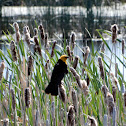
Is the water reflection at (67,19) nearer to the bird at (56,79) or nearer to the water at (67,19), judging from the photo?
the water at (67,19)

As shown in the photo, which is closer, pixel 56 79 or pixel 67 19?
pixel 56 79

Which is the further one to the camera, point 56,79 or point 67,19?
point 67,19

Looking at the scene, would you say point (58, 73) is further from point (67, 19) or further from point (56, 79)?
point (67, 19)

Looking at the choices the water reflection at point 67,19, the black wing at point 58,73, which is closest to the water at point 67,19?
the water reflection at point 67,19

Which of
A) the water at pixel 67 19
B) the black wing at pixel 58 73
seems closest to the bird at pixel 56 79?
the black wing at pixel 58 73

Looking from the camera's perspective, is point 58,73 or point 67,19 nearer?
point 58,73

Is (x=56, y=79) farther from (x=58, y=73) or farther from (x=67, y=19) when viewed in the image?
(x=67, y=19)

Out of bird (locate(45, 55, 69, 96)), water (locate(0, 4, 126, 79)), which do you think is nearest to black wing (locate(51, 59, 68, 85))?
bird (locate(45, 55, 69, 96))

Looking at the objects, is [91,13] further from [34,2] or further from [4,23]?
[4,23]

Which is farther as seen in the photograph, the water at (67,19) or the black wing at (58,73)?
the water at (67,19)

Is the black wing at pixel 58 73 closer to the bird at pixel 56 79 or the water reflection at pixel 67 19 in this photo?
the bird at pixel 56 79

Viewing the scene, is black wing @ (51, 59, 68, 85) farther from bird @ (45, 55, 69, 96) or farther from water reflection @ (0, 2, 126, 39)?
water reflection @ (0, 2, 126, 39)

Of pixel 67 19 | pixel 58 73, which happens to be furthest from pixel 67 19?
pixel 58 73

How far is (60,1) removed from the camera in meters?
5.91
